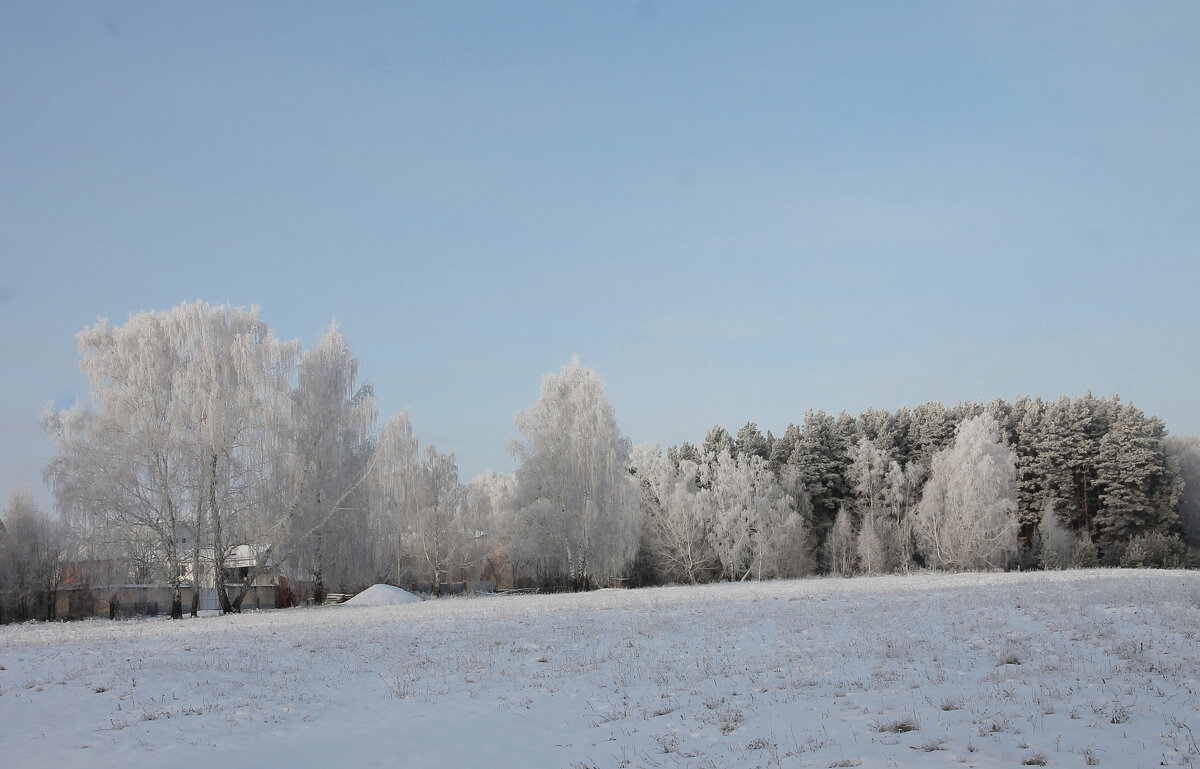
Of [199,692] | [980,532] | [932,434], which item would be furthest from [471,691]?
[932,434]

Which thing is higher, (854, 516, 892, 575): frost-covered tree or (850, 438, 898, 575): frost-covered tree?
(850, 438, 898, 575): frost-covered tree

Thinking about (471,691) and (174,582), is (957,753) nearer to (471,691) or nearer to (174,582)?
(471,691)

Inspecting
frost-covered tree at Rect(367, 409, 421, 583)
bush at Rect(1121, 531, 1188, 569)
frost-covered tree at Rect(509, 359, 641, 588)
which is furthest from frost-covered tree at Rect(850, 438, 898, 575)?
frost-covered tree at Rect(367, 409, 421, 583)

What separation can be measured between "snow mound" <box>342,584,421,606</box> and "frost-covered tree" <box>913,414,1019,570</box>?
32374mm

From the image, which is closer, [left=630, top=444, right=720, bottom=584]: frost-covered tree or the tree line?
the tree line

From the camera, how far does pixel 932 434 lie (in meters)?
58.7

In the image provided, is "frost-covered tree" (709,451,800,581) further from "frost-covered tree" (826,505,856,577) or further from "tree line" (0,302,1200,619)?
"frost-covered tree" (826,505,856,577)

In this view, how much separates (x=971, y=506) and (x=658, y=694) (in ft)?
142

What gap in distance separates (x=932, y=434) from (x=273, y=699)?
55679 mm

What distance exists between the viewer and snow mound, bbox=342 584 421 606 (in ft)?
104

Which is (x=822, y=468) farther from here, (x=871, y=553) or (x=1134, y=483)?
(x=1134, y=483)

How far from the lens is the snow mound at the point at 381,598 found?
3169 cm

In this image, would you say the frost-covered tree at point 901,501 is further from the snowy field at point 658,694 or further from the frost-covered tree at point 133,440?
the frost-covered tree at point 133,440

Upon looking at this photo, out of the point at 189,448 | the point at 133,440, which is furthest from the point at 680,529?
the point at 133,440
